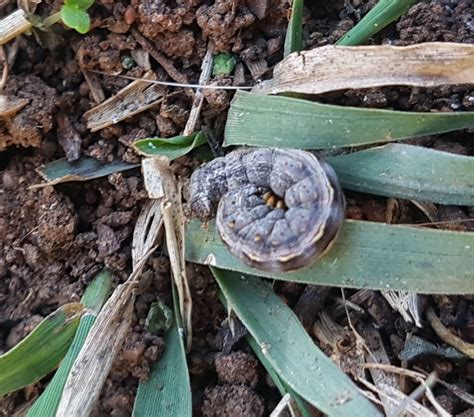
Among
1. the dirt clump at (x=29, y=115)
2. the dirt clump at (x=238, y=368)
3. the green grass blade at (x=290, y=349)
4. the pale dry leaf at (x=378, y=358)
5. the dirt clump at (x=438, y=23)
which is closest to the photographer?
the green grass blade at (x=290, y=349)

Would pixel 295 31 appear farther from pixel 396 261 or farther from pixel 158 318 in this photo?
pixel 158 318

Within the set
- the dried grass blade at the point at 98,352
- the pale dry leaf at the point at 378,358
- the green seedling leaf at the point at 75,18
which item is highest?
the green seedling leaf at the point at 75,18

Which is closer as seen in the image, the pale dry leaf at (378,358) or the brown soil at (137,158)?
the pale dry leaf at (378,358)

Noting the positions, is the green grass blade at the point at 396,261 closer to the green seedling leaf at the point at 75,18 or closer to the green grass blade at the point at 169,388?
the green grass blade at the point at 169,388

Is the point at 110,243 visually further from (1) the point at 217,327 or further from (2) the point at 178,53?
(2) the point at 178,53

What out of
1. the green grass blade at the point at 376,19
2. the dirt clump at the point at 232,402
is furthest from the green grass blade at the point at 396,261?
the green grass blade at the point at 376,19

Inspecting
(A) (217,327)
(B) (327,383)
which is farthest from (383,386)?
(A) (217,327)

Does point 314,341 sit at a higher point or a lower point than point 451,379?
higher
